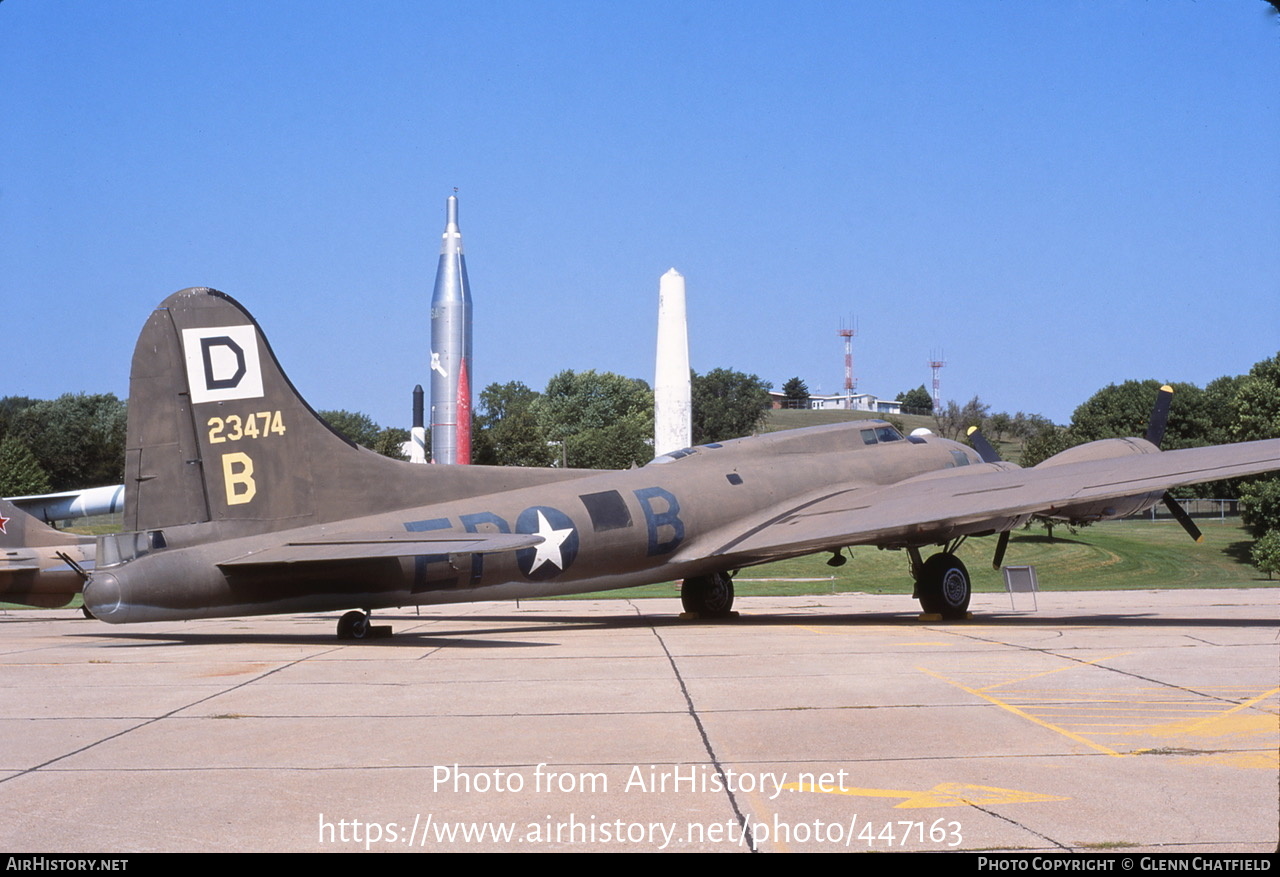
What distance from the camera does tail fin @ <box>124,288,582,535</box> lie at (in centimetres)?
1928

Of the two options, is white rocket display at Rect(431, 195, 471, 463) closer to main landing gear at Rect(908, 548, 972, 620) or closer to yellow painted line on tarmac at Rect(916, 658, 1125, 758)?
main landing gear at Rect(908, 548, 972, 620)

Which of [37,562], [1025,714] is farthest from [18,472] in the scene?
[1025,714]

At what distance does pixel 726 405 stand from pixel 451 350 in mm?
99296

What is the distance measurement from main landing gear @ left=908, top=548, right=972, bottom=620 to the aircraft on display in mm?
19298

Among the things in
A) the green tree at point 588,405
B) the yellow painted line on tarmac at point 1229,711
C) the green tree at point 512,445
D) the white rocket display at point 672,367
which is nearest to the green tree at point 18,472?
the green tree at point 512,445

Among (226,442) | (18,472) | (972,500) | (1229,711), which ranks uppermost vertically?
(18,472)

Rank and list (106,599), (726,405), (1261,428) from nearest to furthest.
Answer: (106,599) < (1261,428) < (726,405)

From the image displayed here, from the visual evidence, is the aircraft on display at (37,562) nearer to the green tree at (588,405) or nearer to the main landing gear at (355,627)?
the main landing gear at (355,627)

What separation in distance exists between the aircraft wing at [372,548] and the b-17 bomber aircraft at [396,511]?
40 millimetres

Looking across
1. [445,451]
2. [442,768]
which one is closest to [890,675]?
[442,768]

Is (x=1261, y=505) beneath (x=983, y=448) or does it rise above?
beneath

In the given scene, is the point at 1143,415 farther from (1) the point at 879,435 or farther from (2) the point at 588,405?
(1) the point at 879,435

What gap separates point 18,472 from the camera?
98.0 m

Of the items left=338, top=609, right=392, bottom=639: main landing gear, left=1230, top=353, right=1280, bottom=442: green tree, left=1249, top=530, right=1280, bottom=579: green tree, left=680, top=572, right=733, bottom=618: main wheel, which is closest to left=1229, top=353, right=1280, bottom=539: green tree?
left=1230, top=353, right=1280, bottom=442: green tree
